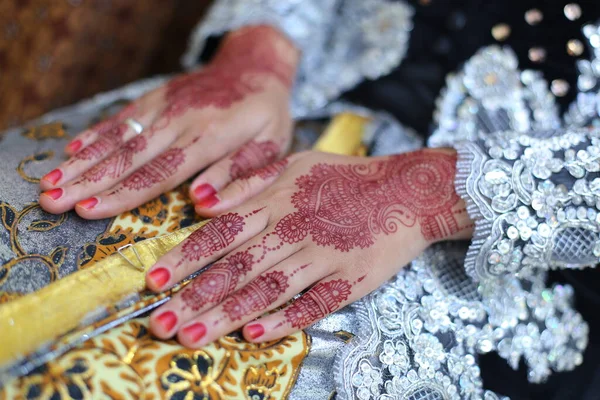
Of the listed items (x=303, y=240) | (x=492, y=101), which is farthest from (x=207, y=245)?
(x=492, y=101)

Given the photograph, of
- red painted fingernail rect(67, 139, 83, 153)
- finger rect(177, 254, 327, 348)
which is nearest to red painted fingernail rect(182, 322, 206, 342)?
finger rect(177, 254, 327, 348)

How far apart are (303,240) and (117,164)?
0.27m

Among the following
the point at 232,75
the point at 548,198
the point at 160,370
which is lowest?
the point at 160,370

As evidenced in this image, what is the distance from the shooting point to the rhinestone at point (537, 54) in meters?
0.87

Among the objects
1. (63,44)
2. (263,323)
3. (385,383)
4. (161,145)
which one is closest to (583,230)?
(385,383)

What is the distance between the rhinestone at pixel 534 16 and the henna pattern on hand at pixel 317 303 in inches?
20.7

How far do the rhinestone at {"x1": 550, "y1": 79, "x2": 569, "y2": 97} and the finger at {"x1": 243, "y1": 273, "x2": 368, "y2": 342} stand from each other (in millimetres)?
437

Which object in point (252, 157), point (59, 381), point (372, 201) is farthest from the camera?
point (252, 157)

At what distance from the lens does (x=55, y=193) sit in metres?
0.68

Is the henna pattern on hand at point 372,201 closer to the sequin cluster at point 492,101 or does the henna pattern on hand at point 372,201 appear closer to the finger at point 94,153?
the sequin cluster at point 492,101

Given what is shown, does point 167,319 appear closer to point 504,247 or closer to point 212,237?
point 212,237

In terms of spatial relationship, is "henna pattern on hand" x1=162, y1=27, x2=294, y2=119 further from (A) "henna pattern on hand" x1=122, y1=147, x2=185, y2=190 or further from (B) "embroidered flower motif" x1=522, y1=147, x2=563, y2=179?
(B) "embroidered flower motif" x1=522, y1=147, x2=563, y2=179

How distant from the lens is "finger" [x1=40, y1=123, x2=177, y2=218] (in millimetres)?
682

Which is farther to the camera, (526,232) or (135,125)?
(135,125)
